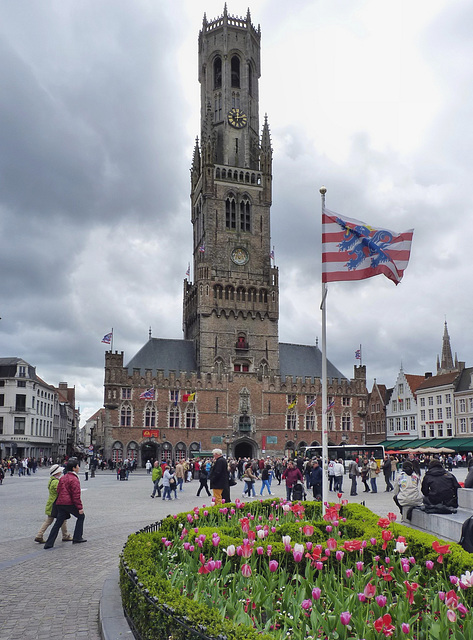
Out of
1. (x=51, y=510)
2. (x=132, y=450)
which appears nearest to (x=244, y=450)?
(x=132, y=450)

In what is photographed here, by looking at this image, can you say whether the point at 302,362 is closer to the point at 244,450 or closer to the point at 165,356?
the point at 244,450

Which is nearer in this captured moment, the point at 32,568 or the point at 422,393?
the point at 32,568

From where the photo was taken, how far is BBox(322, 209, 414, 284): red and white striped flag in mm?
14438

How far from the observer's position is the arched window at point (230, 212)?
7206 cm

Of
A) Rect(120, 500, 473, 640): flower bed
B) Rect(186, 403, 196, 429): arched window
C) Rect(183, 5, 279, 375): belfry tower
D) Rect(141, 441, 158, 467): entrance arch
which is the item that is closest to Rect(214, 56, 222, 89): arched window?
Rect(183, 5, 279, 375): belfry tower

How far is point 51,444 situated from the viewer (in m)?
84.7

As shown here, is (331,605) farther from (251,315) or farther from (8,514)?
(251,315)

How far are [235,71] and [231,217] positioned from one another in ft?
71.4

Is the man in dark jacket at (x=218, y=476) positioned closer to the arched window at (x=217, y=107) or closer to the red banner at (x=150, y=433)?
the red banner at (x=150, y=433)

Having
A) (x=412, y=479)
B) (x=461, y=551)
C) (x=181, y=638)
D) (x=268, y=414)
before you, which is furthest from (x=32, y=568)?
(x=268, y=414)

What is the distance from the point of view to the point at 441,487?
490 inches

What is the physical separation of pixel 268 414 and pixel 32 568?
191ft

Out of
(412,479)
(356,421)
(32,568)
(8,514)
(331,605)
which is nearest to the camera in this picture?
(331,605)

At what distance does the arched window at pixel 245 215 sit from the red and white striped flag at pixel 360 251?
58378mm
